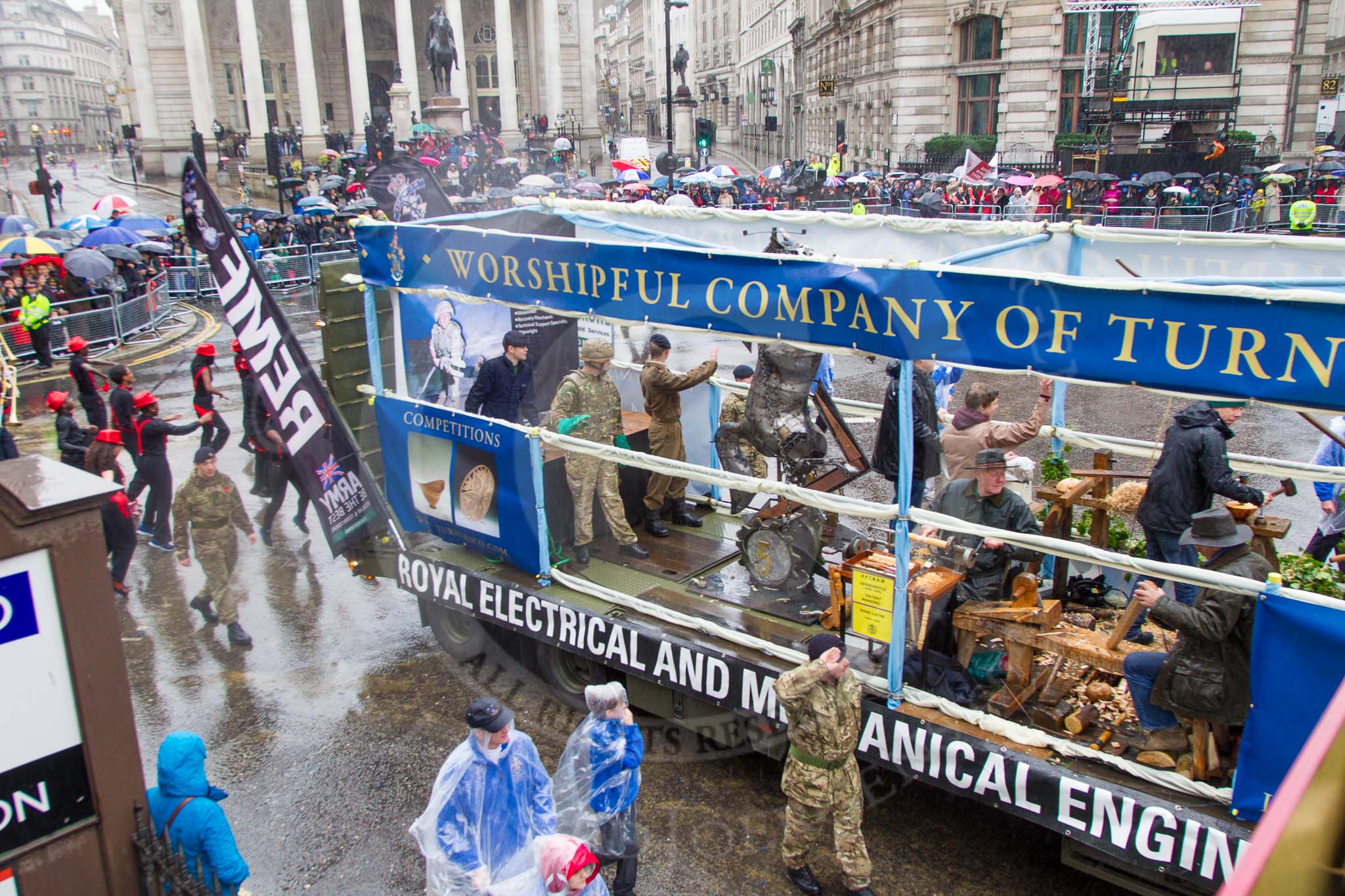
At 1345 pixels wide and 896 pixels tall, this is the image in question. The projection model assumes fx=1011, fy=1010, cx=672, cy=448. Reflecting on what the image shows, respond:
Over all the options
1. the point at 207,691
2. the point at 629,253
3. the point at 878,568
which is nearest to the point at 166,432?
the point at 207,691

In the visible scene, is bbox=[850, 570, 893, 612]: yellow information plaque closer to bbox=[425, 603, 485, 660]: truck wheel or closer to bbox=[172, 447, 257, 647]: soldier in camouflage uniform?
bbox=[425, 603, 485, 660]: truck wheel

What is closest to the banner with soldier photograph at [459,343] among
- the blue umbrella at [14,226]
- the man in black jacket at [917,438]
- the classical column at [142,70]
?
the man in black jacket at [917,438]

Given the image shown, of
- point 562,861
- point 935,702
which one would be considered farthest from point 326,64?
point 562,861

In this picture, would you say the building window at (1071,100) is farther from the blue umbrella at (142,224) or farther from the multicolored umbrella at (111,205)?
the multicolored umbrella at (111,205)

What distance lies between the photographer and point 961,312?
17.5 feet

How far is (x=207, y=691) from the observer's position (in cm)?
822

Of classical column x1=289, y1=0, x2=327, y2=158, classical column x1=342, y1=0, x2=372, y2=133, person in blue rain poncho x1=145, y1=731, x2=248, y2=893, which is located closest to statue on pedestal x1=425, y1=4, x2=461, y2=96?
classical column x1=342, y1=0, x2=372, y2=133

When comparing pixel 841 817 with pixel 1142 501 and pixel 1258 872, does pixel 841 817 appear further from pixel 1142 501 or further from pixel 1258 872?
pixel 1258 872

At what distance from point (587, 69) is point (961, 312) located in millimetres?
75014

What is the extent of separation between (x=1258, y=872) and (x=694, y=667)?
558 centimetres

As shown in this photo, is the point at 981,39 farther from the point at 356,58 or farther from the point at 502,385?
the point at 502,385

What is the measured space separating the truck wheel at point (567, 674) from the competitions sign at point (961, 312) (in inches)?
105

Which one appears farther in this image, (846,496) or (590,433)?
(590,433)

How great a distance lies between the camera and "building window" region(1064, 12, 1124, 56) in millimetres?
41406
